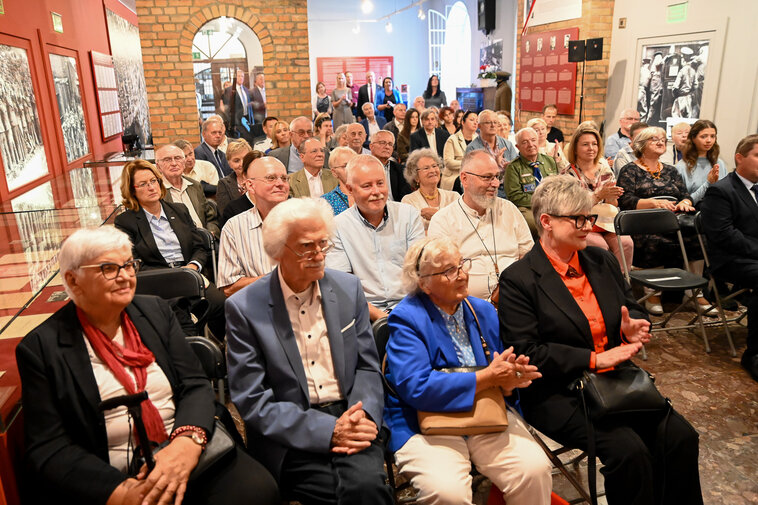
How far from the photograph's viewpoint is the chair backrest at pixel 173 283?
117 inches

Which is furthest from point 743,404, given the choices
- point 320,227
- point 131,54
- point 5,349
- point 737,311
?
point 131,54

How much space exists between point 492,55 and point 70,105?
10.8 m

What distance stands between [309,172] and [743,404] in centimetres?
391

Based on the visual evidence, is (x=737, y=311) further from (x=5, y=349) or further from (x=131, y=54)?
(x=131, y=54)

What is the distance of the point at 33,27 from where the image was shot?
19.8ft

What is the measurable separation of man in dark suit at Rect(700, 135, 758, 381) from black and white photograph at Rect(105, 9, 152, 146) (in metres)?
9.93

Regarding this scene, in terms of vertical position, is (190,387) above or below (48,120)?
below

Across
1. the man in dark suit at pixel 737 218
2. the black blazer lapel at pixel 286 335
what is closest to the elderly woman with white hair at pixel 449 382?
the black blazer lapel at pixel 286 335

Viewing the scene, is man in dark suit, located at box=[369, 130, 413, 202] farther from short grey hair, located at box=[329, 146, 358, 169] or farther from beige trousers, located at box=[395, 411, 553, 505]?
beige trousers, located at box=[395, 411, 553, 505]

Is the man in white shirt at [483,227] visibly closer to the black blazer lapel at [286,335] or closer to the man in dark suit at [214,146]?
the black blazer lapel at [286,335]

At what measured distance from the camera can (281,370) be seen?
209 cm

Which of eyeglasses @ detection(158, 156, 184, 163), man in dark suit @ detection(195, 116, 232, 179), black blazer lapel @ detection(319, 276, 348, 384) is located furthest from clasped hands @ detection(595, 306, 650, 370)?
man in dark suit @ detection(195, 116, 232, 179)

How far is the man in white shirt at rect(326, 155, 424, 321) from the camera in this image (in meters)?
3.21

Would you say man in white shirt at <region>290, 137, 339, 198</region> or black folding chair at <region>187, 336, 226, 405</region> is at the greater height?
man in white shirt at <region>290, 137, 339, 198</region>
